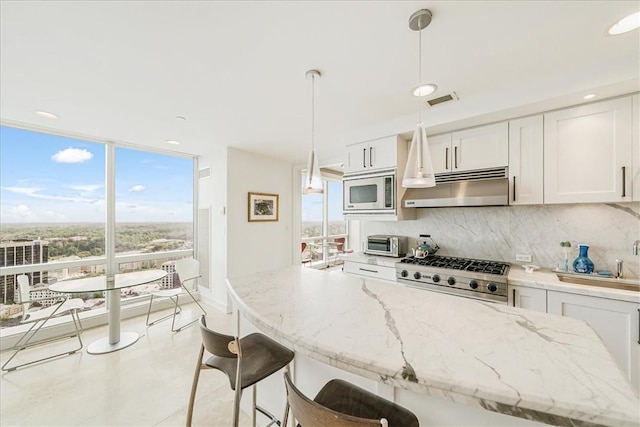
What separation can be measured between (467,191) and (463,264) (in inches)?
29.4

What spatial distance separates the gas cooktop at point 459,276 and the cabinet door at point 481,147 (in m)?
0.99

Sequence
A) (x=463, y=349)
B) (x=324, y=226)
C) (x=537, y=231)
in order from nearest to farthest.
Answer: (x=463, y=349), (x=537, y=231), (x=324, y=226)

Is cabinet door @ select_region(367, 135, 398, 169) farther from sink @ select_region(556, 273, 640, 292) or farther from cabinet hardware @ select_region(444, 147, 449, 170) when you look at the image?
sink @ select_region(556, 273, 640, 292)

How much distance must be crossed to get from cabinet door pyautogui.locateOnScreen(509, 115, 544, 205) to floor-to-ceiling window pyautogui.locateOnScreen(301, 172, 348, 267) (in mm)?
3495

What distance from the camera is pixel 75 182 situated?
10.8 feet

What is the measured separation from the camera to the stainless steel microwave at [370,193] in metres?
2.87

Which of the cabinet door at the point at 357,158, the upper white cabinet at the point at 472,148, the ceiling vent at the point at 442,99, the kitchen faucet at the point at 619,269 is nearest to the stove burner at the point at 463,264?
the kitchen faucet at the point at 619,269

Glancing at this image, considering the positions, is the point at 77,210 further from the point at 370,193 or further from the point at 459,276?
the point at 459,276

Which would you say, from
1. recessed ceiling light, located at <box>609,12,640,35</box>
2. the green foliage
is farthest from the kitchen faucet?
the green foliage

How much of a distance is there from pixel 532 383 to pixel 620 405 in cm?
17

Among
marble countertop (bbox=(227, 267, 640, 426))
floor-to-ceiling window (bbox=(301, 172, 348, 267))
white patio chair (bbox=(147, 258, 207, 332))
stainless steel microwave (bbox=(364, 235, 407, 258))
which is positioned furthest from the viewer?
floor-to-ceiling window (bbox=(301, 172, 348, 267))

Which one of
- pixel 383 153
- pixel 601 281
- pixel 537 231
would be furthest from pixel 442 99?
pixel 601 281

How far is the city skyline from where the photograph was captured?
292 centimetres

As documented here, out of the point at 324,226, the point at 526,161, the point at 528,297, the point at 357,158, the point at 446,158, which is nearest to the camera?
the point at 528,297
